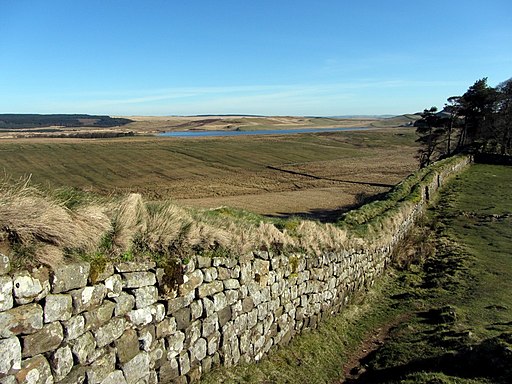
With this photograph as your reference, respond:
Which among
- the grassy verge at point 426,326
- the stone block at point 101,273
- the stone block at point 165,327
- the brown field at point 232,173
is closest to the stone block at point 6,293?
the stone block at point 101,273

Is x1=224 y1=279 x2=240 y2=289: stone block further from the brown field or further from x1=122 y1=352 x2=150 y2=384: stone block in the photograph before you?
the brown field

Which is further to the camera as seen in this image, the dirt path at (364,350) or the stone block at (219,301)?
the dirt path at (364,350)

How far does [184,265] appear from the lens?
5984 mm

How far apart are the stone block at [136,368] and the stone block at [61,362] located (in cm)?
79

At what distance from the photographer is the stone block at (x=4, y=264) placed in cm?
386

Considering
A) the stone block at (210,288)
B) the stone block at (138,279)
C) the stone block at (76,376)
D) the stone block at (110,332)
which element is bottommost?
the stone block at (76,376)

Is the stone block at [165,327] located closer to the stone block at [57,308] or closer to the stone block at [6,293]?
the stone block at [57,308]

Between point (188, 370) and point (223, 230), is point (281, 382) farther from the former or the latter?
point (223, 230)

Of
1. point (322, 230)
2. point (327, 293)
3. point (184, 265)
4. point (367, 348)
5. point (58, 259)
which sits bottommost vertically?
point (367, 348)

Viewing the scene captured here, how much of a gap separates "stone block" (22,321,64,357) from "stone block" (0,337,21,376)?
70 mm

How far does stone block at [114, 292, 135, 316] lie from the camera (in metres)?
4.93

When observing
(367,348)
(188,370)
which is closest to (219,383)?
(188,370)

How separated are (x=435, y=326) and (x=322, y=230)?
3.40 m

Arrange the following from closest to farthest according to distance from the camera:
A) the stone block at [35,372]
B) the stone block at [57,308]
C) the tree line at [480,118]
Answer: the stone block at [35,372] → the stone block at [57,308] → the tree line at [480,118]
